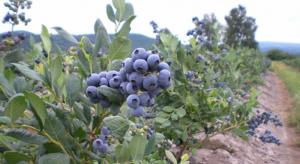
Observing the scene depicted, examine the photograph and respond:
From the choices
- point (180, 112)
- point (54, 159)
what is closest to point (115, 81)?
point (54, 159)

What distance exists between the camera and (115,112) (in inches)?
41.7

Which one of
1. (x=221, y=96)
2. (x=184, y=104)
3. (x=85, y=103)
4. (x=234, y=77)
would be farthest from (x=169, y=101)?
(x=85, y=103)

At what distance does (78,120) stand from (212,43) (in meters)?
3.10

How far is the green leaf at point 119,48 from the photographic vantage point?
3.66 ft

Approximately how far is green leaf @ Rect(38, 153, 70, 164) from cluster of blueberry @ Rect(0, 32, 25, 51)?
87 cm

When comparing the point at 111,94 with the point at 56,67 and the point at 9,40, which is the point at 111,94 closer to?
the point at 56,67

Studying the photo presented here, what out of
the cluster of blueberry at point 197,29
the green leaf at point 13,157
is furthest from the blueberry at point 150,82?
the cluster of blueberry at point 197,29

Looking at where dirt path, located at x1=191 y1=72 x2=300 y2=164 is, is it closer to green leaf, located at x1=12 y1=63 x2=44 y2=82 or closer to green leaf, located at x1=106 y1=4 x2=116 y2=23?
green leaf, located at x1=106 y1=4 x2=116 y2=23

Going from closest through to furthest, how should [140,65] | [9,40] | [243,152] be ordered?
[140,65]
[9,40]
[243,152]

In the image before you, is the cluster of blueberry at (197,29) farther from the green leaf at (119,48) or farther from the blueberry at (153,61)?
the blueberry at (153,61)

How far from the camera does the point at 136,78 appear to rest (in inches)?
37.2

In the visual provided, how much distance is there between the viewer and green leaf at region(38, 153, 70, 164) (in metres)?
1.06

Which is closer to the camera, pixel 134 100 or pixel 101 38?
pixel 134 100

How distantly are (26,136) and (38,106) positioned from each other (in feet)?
0.36
